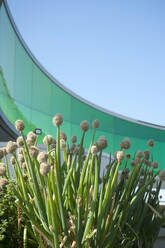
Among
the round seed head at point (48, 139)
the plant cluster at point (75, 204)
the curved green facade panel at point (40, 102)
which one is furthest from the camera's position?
the curved green facade panel at point (40, 102)

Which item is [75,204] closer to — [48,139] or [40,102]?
[48,139]

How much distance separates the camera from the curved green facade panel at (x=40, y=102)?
4.29 meters

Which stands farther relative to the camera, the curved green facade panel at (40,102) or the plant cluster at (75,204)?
the curved green facade panel at (40,102)

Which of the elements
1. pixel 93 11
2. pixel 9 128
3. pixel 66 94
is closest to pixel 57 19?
pixel 93 11

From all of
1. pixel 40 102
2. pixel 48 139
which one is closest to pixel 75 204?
pixel 48 139

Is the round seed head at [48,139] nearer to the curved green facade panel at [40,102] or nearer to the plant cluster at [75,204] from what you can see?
the plant cluster at [75,204]

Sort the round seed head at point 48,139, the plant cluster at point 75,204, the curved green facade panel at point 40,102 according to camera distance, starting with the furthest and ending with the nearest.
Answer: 1. the curved green facade panel at point 40,102
2. the round seed head at point 48,139
3. the plant cluster at point 75,204

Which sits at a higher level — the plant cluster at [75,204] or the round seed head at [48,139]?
the round seed head at [48,139]

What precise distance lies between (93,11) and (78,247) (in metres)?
9.18

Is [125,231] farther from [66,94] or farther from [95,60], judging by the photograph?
[95,60]

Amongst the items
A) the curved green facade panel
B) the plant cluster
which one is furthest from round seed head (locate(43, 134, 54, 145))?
the curved green facade panel

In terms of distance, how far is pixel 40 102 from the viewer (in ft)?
18.6

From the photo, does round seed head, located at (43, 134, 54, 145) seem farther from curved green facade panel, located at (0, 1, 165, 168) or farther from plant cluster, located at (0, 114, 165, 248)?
curved green facade panel, located at (0, 1, 165, 168)

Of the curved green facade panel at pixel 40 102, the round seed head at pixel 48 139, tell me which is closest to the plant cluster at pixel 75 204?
the round seed head at pixel 48 139
